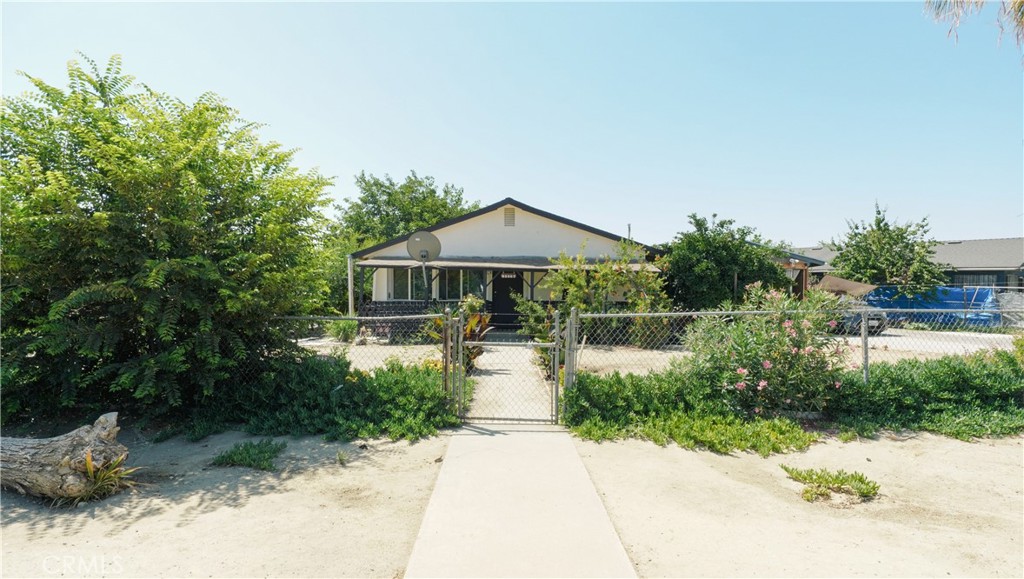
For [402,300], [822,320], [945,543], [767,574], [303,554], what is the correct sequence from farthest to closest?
[402,300], [822,320], [945,543], [303,554], [767,574]

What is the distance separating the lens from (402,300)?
678 inches

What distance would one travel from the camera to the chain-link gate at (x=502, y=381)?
6207 millimetres

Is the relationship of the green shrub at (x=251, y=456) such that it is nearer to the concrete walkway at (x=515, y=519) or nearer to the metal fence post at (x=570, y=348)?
the concrete walkway at (x=515, y=519)

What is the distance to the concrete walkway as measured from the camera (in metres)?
3.03

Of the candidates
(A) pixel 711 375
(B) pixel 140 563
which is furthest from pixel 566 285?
(B) pixel 140 563

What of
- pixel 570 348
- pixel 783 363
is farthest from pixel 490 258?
pixel 783 363

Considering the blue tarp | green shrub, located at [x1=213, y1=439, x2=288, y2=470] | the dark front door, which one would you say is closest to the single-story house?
the dark front door

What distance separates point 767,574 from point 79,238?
7018mm

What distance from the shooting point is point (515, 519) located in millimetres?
3650

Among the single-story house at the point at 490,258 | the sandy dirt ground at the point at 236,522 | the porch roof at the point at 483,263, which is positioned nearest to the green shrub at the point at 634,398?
the sandy dirt ground at the point at 236,522

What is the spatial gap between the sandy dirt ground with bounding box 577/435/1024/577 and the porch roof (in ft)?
32.3

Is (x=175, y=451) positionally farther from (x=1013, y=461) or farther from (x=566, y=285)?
(x=566, y=285)

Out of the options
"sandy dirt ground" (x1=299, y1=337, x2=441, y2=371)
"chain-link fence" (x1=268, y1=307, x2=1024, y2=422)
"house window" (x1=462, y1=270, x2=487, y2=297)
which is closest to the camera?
"chain-link fence" (x1=268, y1=307, x2=1024, y2=422)

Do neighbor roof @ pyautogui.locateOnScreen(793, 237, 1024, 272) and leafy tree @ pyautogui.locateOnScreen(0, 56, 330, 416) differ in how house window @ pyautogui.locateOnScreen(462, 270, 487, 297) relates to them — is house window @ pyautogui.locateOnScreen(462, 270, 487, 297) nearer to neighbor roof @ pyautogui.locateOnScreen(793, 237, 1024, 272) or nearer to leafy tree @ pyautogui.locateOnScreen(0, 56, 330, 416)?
leafy tree @ pyautogui.locateOnScreen(0, 56, 330, 416)
